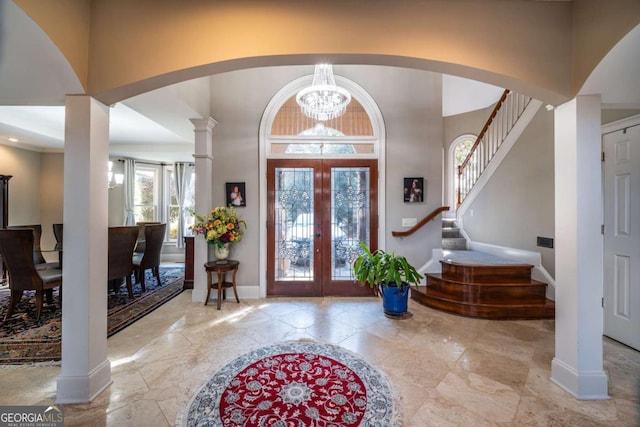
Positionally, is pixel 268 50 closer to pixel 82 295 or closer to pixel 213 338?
pixel 82 295

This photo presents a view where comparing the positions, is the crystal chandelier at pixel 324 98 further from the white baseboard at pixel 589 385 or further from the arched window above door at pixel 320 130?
the white baseboard at pixel 589 385

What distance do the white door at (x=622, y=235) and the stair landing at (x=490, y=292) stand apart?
0.60 meters

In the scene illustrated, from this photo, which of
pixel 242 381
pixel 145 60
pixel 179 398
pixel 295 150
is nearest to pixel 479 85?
pixel 295 150

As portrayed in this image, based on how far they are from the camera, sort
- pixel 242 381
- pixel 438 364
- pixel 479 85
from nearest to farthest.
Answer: pixel 242 381 → pixel 438 364 → pixel 479 85

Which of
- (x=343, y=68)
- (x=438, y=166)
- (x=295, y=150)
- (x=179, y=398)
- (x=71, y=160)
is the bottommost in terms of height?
(x=179, y=398)

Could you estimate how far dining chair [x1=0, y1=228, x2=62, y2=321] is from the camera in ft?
9.86

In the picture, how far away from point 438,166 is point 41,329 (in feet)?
18.1

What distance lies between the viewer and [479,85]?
493 centimetres

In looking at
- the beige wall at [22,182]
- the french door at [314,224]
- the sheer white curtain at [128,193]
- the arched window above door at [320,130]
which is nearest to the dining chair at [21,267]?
the french door at [314,224]

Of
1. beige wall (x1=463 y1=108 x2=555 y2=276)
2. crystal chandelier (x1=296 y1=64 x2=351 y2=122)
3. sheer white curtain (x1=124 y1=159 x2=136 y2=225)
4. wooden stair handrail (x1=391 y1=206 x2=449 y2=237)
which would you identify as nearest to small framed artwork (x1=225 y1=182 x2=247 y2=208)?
crystal chandelier (x1=296 y1=64 x2=351 y2=122)

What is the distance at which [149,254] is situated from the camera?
455cm

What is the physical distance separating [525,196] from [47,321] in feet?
21.5

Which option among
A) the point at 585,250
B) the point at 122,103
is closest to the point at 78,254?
the point at 122,103

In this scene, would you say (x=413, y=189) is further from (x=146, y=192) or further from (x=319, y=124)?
(x=146, y=192)
